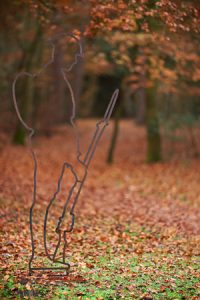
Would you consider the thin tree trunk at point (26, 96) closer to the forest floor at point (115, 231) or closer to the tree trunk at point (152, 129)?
the forest floor at point (115, 231)

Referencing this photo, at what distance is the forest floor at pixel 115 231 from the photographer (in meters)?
5.42

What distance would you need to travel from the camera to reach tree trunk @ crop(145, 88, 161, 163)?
53.5ft

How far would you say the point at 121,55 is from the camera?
13883 millimetres

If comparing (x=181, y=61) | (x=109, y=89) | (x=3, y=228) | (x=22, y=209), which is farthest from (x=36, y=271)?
(x=109, y=89)

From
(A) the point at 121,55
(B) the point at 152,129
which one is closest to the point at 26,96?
(B) the point at 152,129

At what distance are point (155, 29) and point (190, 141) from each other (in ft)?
29.2

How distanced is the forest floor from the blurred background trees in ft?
6.43

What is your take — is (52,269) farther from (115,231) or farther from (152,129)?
(152,129)

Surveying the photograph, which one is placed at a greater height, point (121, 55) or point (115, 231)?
point (121, 55)

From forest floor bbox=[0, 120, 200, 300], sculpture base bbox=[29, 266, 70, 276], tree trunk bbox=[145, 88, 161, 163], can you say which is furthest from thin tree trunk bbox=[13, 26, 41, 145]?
sculpture base bbox=[29, 266, 70, 276]

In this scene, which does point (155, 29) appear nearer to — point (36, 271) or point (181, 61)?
point (181, 61)

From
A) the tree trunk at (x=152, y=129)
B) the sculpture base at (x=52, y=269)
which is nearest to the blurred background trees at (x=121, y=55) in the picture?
the tree trunk at (x=152, y=129)

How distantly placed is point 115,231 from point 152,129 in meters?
8.67

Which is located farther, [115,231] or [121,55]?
[121,55]
